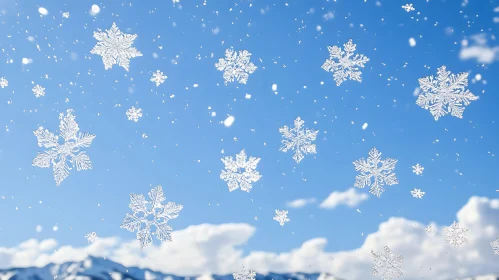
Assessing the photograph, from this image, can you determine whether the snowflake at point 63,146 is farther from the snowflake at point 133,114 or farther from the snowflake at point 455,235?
the snowflake at point 455,235

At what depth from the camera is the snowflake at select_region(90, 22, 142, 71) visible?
803cm

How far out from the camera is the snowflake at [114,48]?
26.3 feet

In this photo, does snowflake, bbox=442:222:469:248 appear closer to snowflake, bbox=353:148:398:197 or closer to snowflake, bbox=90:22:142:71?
snowflake, bbox=353:148:398:197

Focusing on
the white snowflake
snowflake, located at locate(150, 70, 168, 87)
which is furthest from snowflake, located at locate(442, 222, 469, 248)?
snowflake, located at locate(150, 70, 168, 87)

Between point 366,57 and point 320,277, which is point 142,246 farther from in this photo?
point 320,277

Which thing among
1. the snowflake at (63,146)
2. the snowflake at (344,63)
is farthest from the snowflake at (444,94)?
the snowflake at (63,146)

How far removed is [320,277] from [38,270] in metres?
91.0

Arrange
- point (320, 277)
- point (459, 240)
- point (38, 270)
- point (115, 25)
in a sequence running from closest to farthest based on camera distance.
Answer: point (115, 25) → point (459, 240) → point (38, 270) → point (320, 277)

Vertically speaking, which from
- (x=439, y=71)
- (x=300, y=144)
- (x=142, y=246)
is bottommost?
(x=142, y=246)

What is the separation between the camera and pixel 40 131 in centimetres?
820

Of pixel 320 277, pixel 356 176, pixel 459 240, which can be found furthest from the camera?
pixel 320 277

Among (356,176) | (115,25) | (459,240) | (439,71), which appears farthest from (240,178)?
(459,240)

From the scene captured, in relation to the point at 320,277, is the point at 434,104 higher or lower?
lower

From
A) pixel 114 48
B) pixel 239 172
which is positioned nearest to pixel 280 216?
pixel 239 172
